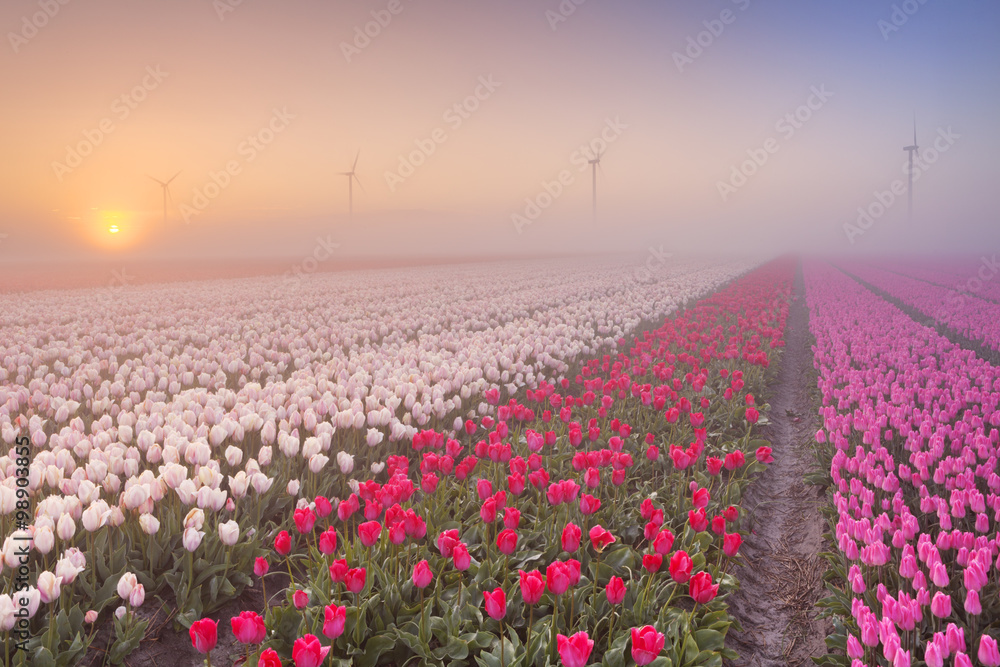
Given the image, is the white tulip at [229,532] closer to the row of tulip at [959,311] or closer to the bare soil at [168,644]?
the bare soil at [168,644]

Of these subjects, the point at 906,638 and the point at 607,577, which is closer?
the point at 906,638

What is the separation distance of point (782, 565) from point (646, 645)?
10.4ft

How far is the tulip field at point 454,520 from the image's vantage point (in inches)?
125

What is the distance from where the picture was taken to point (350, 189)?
59594mm

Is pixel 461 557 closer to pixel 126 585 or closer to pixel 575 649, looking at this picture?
pixel 575 649

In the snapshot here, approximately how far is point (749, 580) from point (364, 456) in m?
3.78

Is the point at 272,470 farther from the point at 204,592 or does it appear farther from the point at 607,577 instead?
the point at 607,577

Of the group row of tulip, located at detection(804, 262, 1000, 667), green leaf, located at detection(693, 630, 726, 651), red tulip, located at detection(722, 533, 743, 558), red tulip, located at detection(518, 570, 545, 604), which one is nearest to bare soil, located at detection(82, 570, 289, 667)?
red tulip, located at detection(518, 570, 545, 604)

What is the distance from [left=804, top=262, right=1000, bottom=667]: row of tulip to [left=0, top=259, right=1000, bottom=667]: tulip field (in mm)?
26

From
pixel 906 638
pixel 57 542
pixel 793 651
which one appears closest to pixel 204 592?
pixel 57 542

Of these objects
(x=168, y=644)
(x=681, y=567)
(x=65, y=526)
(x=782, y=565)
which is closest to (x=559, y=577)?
(x=681, y=567)

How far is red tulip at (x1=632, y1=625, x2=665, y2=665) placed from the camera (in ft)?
8.01

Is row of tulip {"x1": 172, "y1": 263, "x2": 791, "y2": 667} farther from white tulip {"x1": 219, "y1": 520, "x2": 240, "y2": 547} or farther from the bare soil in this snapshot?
white tulip {"x1": 219, "y1": 520, "x2": 240, "y2": 547}

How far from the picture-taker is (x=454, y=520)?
4.75 meters
